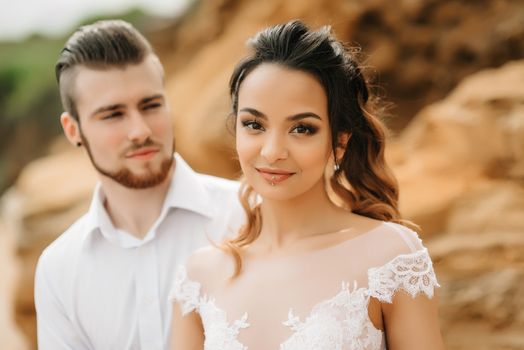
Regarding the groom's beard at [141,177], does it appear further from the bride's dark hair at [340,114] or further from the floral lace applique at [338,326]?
the floral lace applique at [338,326]

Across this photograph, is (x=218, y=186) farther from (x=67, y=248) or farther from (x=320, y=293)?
(x=320, y=293)

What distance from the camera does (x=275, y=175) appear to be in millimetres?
2445

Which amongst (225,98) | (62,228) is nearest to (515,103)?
(225,98)

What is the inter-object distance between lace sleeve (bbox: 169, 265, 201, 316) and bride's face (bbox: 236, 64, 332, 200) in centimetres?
47

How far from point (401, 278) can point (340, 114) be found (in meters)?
0.56

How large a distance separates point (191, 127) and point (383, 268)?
4300mm

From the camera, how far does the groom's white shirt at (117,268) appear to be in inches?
140

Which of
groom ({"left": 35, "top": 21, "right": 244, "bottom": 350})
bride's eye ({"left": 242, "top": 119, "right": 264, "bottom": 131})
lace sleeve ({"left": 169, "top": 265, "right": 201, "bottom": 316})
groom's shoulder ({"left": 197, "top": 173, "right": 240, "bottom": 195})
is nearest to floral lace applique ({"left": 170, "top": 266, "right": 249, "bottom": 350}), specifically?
lace sleeve ({"left": 169, "top": 265, "right": 201, "bottom": 316})

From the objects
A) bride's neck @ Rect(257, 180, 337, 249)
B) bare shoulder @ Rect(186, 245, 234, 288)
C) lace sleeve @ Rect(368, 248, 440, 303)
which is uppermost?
bride's neck @ Rect(257, 180, 337, 249)

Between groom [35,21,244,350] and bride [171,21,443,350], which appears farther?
groom [35,21,244,350]

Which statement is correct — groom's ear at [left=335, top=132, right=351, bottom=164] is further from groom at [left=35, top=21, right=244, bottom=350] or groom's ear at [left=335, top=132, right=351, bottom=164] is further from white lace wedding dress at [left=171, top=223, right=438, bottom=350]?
groom at [left=35, top=21, right=244, bottom=350]

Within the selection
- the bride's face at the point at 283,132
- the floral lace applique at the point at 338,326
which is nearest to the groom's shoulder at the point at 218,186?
the bride's face at the point at 283,132

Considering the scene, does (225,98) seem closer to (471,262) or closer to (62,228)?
(62,228)

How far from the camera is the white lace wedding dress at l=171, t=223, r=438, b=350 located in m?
2.43
